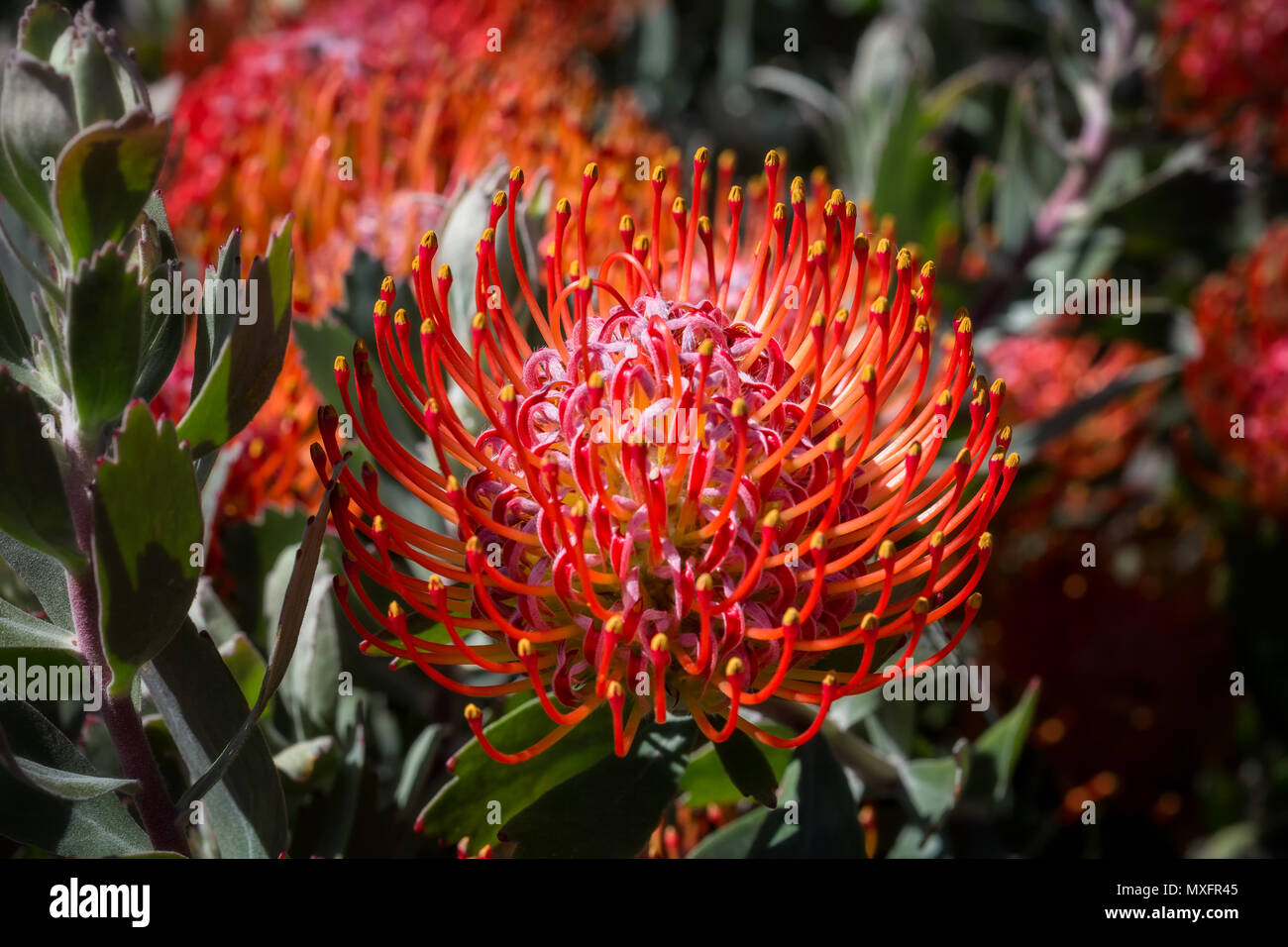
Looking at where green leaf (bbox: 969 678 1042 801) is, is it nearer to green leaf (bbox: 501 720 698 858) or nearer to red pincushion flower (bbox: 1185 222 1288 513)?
green leaf (bbox: 501 720 698 858)

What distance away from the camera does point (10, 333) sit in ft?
1.84

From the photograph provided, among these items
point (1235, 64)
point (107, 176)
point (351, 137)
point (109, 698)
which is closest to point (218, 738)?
point (109, 698)

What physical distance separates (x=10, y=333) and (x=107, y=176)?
4.3 inches

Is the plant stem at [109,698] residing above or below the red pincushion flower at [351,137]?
below

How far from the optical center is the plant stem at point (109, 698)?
0.52 m

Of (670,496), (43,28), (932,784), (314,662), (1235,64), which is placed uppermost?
(1235,64)

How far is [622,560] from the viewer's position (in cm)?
56

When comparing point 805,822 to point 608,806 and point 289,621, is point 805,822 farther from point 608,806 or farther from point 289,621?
point 289,621

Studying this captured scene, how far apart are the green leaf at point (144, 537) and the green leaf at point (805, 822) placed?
0.38 meters

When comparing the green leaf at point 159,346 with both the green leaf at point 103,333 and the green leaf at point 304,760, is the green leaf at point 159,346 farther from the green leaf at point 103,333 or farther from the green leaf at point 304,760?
the green leaf at point 304,760

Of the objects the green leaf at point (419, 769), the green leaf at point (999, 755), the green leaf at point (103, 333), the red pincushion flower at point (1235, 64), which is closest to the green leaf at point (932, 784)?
the green leaf at point (999, 755)

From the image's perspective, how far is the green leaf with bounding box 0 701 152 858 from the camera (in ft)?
1.73

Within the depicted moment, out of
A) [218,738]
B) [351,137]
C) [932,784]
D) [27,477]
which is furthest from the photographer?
[351,137]

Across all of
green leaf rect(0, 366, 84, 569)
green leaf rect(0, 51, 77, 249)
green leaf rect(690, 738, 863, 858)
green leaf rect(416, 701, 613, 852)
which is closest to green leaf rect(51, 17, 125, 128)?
green leaf rect(0, 51, 77, 249)
